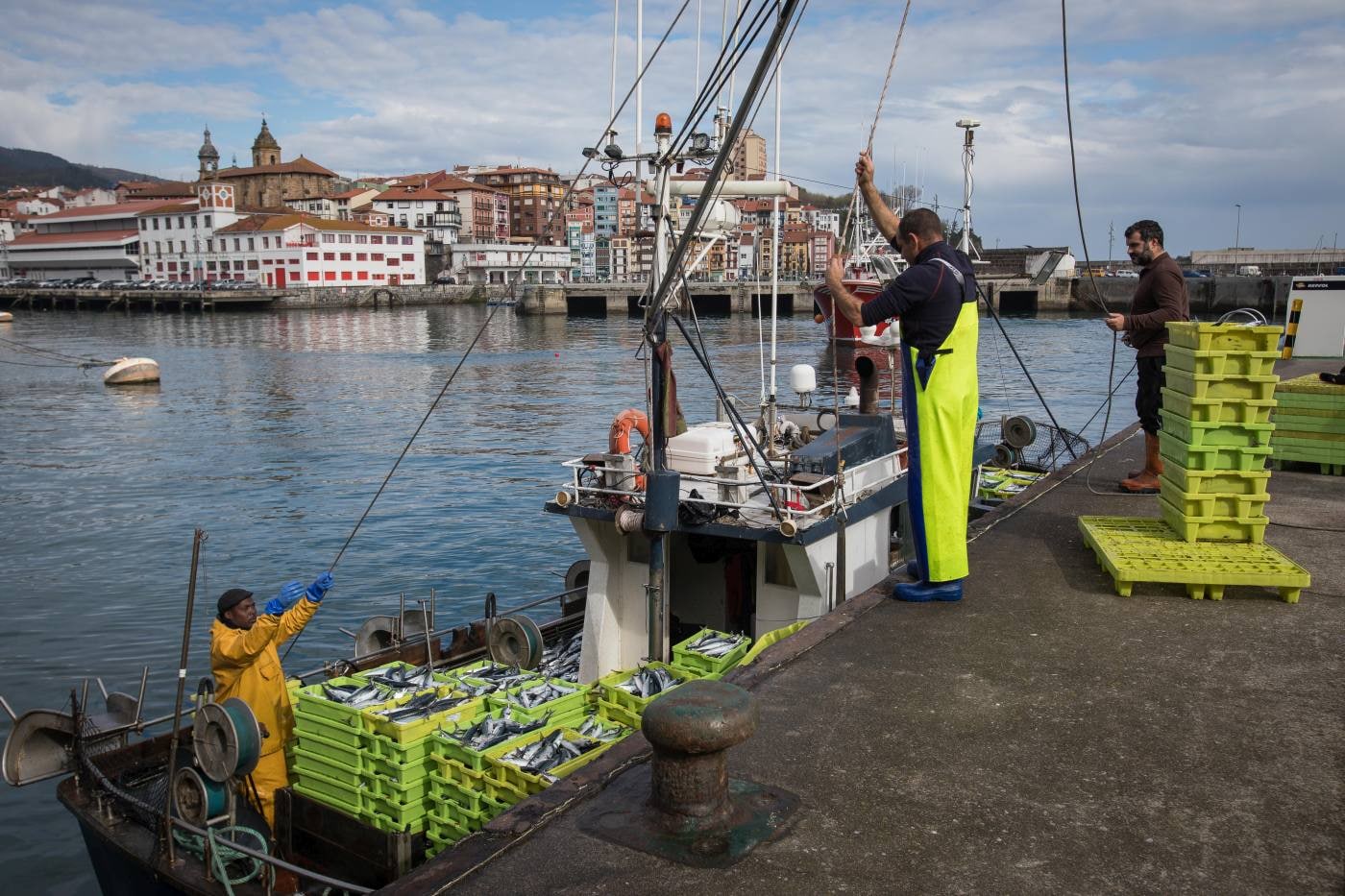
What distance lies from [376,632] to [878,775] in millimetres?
7344

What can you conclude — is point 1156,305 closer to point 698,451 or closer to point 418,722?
point 698,451

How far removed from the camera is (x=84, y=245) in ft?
422

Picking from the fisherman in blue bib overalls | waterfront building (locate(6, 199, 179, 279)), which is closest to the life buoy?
the fisherman in blue bib overalls

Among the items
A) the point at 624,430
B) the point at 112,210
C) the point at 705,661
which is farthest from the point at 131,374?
the point at 112,210

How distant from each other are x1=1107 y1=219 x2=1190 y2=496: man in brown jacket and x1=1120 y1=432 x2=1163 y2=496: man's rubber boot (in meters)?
0.20

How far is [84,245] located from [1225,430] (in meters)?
147

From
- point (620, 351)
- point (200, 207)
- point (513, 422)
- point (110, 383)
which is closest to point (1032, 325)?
point (620, 351)

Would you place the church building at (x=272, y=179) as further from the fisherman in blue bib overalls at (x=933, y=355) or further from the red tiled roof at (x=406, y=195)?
the fisherman in blue bib overalls at (x=933, y=355)

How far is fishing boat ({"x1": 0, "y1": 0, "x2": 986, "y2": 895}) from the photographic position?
20.5 feet

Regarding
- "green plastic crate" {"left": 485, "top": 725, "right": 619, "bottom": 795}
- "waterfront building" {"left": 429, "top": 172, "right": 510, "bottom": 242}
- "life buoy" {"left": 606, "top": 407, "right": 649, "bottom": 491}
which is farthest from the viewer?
"waterfront building" {"left": 429, "top": 172, "right": 510, "bottom": 242}

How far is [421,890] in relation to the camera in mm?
3652

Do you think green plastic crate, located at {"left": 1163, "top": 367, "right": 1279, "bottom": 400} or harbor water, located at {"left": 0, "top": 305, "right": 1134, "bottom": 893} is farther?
harbor water, located at {"left": 0, "top": 305, "right": 1134, "bottom": 893}

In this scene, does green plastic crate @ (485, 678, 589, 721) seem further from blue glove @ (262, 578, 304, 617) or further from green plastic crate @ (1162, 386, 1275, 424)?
green plastic crate @ (1162, 386, 1275, 424)

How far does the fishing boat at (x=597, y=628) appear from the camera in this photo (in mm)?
6258
